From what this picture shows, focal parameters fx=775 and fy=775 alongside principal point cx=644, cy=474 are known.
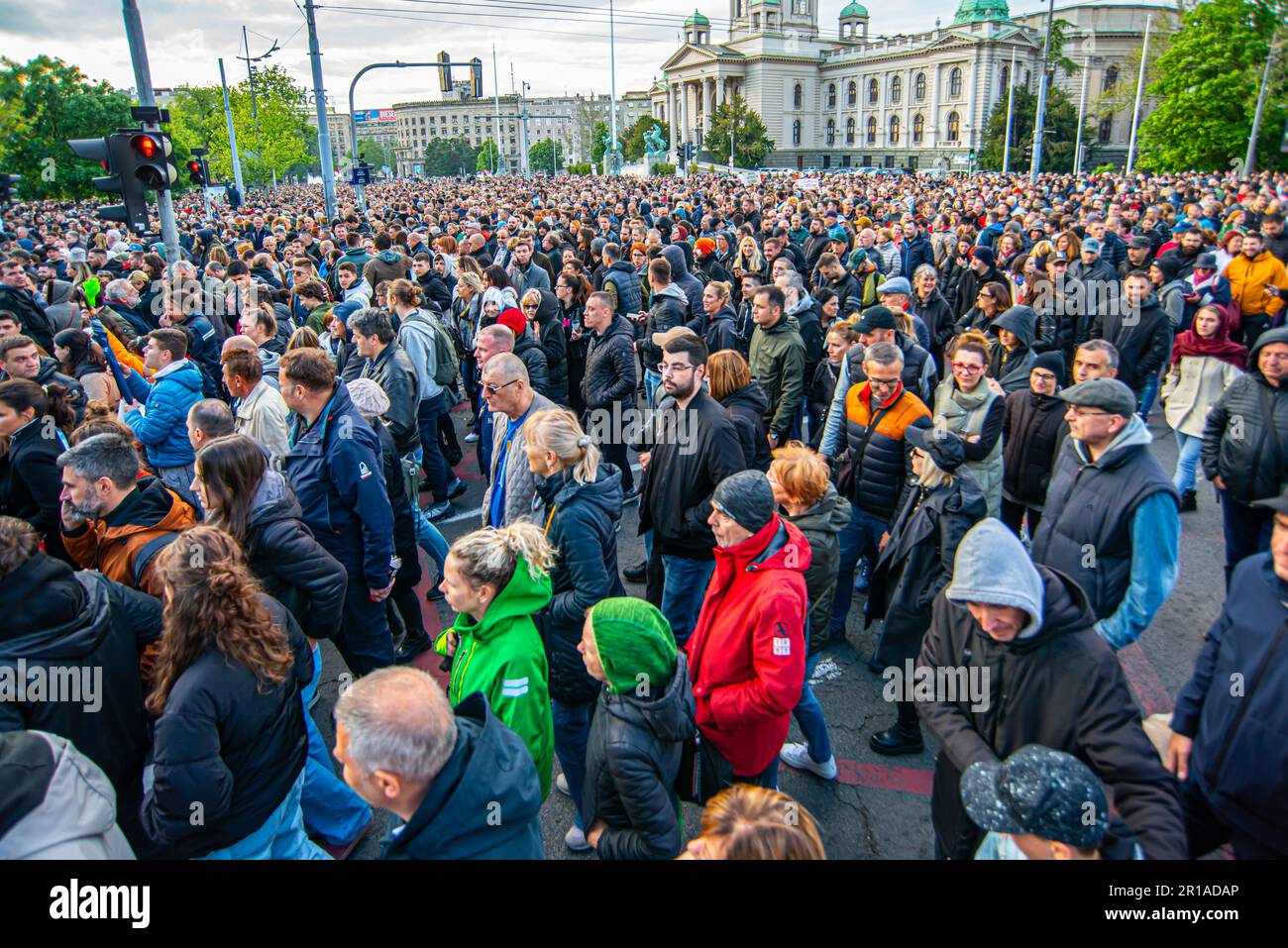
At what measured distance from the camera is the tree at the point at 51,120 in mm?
27922

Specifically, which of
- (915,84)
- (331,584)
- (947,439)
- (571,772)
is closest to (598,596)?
(571,772)

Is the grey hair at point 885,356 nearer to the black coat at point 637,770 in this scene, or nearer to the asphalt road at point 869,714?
the asphalt road at point 869,714

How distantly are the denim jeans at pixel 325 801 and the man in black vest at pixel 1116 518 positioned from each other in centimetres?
336

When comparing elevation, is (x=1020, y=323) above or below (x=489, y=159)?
below

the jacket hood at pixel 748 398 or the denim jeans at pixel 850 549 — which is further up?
the jacket hood at pixel 748 398

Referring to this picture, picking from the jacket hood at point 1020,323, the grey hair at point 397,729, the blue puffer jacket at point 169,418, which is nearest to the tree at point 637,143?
the jacket hood at point 1020,323

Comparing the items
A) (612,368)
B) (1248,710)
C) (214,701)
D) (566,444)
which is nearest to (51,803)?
(214,701)

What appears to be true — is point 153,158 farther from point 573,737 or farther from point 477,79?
point 477,79

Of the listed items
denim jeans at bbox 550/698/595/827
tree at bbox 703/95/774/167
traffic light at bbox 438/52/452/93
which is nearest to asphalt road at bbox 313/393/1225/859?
denim jeans at bbox 550/698/595/827

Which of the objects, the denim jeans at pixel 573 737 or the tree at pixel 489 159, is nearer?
the denim jeans at pixel 573 737

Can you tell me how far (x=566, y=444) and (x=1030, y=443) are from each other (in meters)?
3.13

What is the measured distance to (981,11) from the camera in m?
89.0
